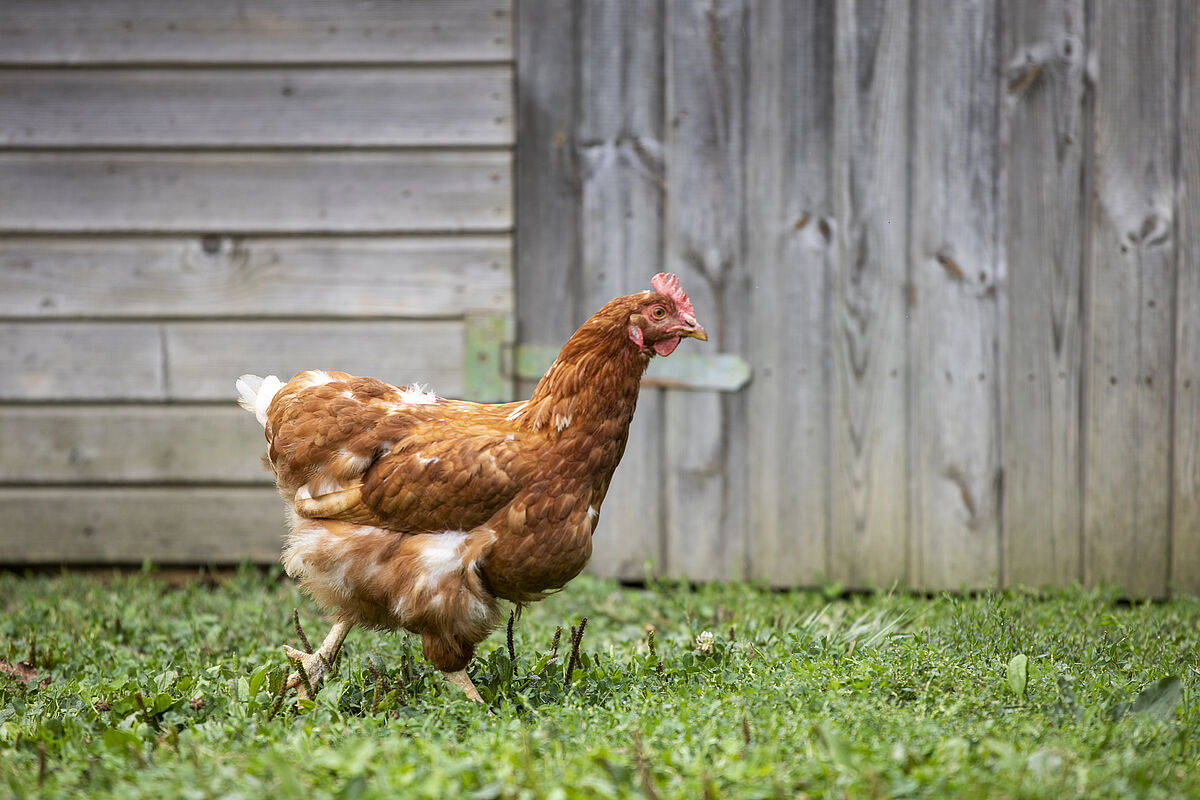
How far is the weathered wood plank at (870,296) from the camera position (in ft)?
12.7

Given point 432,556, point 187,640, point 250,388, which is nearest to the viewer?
point 432,556

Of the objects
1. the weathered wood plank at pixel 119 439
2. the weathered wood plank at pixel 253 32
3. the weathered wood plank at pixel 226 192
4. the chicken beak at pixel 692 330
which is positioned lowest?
the weathered wood plank at pixel 119 439

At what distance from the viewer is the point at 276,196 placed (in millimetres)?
4023

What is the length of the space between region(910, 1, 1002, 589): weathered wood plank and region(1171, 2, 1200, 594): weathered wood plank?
0.74 meters

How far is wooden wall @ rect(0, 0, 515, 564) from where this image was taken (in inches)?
155

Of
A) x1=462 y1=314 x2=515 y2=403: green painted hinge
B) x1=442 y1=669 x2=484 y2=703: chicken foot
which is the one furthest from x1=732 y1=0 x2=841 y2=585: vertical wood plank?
x1=442 y1=669 x2=484 y2=703: chicken foot

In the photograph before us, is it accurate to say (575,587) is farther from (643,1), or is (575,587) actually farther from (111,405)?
(643,1)

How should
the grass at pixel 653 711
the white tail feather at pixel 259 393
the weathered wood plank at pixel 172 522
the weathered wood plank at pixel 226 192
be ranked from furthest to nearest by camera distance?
the weathered wood plank at pixel 172 522 → the weathered wood plank at pixel 226 192 → the white tail feather at pixel 259 393 → the grass at pixel 653 711

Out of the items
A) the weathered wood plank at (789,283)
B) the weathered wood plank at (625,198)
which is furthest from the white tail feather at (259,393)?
the weathered wood plank at (789,283)

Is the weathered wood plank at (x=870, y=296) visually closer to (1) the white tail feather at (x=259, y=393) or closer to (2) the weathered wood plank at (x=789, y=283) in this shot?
(2) the weathered wood plank at (x=789, y=283)

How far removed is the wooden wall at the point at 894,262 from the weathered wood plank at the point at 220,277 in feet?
1.78

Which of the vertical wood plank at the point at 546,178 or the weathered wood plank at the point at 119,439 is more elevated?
the vertical wood plank at the point at 546,178

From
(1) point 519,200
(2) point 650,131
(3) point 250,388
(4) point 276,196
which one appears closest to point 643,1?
(2) point 650,131

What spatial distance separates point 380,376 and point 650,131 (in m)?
1.60
